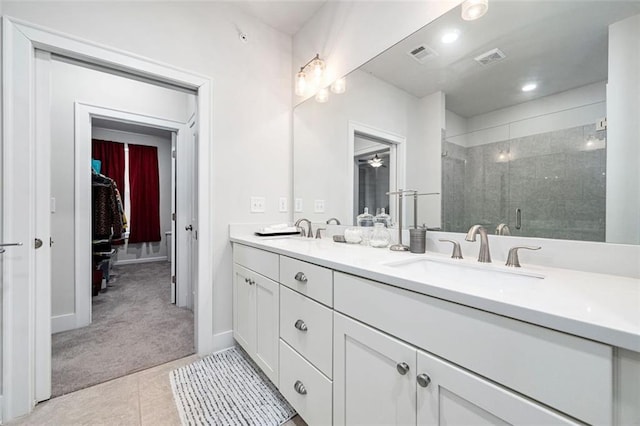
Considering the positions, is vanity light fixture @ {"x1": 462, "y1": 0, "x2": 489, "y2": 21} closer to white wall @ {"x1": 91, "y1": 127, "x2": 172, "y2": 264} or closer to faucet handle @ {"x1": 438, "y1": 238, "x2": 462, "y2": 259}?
faucet handle @ {"x1": 438, "y1": 238, "x2": 462, "y2": 259}

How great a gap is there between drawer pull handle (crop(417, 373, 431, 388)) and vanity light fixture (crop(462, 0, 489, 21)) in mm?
1435

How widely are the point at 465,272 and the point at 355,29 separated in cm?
164

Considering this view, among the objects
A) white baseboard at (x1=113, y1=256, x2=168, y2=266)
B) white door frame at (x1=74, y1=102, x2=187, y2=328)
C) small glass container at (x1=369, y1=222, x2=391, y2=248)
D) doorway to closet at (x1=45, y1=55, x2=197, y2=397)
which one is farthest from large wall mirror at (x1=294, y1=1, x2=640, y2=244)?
white baseboard at (x1=113, y1=256, x2=168, y2=266)

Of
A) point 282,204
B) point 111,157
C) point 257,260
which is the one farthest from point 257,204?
point 111,157

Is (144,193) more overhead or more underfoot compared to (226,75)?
more underfoot

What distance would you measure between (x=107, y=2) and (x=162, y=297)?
2.83 metres

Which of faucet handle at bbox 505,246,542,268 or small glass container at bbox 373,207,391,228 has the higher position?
small glass container at bbox 373,207,391,228

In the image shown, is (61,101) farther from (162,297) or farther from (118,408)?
(118,408)

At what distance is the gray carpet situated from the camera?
163cm

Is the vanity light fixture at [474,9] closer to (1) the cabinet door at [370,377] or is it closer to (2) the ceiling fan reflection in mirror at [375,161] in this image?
(2) the ceiling fan reflection in mirror at [375,161]

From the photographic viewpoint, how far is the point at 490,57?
112cm

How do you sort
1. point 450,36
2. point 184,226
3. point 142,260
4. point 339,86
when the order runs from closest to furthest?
1. point 450,36
2. point 339,86
3. point 184,226
4. point 142,260

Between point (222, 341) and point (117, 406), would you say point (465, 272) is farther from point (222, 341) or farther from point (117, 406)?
point (117, 406)

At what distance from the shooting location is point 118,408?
1.33 meters
